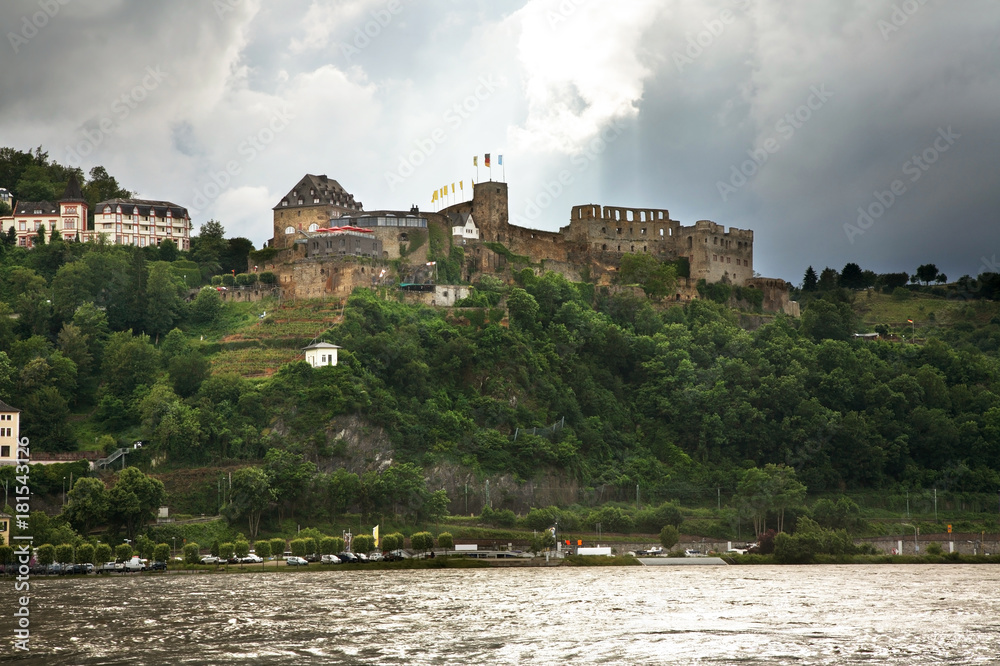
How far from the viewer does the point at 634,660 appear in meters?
50.6

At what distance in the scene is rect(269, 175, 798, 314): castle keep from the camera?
116m

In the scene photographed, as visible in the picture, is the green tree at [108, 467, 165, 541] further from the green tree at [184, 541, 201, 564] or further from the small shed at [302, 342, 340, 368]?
the small shed at [302, 342, 340, 368]

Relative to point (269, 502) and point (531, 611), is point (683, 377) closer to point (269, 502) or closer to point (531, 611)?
point (269, 502)

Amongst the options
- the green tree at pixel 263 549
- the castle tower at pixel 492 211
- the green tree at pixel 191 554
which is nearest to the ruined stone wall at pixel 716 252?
the castle tower at pixel 492 211

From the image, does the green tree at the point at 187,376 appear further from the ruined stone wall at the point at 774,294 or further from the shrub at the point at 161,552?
the ruined stone wall at the point at 774,294

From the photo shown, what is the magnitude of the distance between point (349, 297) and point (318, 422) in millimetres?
16793

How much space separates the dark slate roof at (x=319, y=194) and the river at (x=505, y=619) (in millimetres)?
50710

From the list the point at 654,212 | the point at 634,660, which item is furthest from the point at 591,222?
the point at 634,660

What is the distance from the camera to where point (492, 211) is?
12862cm

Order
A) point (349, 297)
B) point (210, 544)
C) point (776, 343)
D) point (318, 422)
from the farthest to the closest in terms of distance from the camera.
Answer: point (776, 343)
point (349, 297)
point (318, 422)
point (210, 544)

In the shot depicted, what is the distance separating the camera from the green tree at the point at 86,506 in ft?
273

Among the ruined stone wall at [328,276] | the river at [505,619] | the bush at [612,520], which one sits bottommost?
the river at [505,619]

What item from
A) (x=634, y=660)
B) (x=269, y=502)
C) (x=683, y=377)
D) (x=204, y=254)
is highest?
(x=204, y=254)

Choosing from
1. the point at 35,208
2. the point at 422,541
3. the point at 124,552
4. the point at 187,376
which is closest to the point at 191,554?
the point at 124,552
